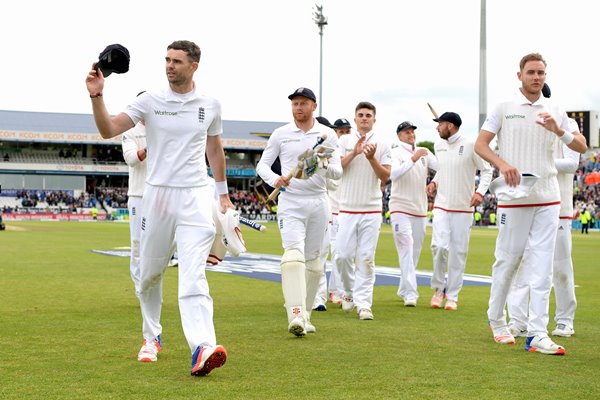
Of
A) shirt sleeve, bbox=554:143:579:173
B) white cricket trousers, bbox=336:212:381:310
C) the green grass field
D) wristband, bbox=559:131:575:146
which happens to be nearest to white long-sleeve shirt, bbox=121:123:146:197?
the green grass field

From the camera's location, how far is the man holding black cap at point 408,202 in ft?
37.7

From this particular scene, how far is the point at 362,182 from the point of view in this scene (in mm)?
10633

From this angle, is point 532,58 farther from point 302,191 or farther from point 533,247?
point 302,191

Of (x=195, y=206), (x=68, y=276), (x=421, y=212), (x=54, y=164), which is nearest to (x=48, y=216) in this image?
(x=54, y=164)

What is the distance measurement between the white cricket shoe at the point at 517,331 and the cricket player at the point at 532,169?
0.85 meters

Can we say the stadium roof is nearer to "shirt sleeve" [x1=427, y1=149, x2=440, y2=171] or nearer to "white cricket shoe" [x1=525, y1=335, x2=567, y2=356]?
"shirt sleeve" [x1=427, y1=149, x2=440, y2=171]

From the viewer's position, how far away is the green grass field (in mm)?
5648

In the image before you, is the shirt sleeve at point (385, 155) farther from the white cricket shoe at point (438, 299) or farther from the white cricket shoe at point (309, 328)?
the white cricket shoe at point (309, 328)

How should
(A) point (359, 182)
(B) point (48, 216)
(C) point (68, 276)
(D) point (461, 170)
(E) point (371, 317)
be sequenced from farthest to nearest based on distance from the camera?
(B) point (48, 216) < (C) point (68, 276) < (D) point (461, 170) < (A) point (359, 182) < (E) point (371, 317)

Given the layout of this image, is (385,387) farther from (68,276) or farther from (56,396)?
(68,276)

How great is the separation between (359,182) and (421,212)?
1.74m

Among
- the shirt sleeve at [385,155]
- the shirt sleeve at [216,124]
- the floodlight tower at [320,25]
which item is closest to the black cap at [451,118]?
the shirt sleeve at [385,155]

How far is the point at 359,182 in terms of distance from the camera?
419 inches

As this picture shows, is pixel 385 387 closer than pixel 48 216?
Yes
